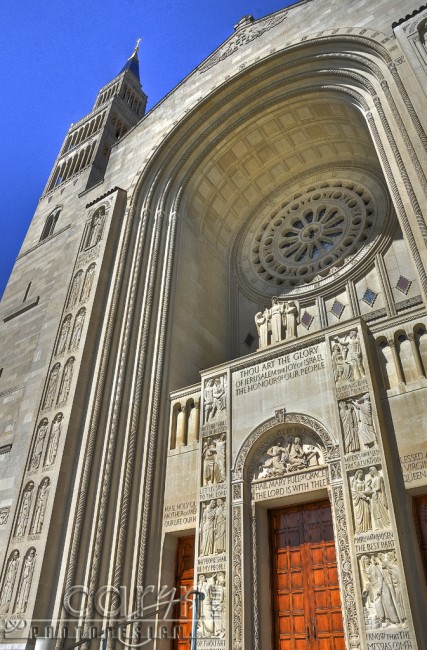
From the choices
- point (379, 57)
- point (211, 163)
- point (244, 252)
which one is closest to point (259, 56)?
point (211, 163)

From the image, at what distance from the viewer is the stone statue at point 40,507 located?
9.71 m

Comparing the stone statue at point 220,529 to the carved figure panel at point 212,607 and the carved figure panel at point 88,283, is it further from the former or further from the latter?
the carved figure panel at point 88,283

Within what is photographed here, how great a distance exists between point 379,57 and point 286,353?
7150 mm

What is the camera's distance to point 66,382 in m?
11.7

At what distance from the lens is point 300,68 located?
13.6 meters

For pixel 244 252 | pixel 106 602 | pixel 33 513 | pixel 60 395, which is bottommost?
pixel 106 602

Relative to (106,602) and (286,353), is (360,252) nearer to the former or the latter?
(286,353)

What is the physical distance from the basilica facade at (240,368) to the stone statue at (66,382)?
0.03 meters

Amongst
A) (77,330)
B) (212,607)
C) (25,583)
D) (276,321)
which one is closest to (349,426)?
(212,607)

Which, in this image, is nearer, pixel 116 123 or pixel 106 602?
pixel 106 602

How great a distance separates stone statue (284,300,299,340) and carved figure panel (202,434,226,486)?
115 inches

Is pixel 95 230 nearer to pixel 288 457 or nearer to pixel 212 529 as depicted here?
pixel 288 457

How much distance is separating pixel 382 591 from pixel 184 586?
398 centimetres

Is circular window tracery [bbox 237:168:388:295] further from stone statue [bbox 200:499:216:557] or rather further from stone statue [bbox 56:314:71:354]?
stone statue [bbox 200:499:216:557]
